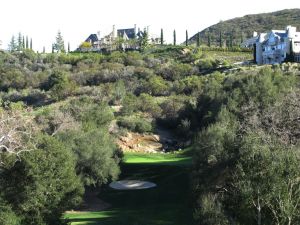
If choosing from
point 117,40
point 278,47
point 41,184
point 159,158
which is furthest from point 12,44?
point 41,184

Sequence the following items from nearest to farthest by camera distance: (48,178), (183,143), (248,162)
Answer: (248,162) → (48,178) → (183,143)

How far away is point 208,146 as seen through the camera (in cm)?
3309

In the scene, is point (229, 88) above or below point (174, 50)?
below

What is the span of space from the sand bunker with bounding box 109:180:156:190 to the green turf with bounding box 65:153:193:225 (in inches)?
28.5

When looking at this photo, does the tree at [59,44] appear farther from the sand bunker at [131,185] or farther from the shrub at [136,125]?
the sand bunker at [131,185]

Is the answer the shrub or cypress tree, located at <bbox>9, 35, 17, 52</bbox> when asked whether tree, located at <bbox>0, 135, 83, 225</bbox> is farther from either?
cypress tree, located at <bbox>9, 35, 17, 52</bbox>

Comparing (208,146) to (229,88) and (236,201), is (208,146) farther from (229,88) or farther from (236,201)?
(229,88)

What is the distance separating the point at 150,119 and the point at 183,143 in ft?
31.5

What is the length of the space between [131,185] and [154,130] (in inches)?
1230

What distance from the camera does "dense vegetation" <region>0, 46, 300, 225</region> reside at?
18.5 metres

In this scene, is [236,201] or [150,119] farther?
[150,119]

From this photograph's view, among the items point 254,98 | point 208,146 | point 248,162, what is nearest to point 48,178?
point 208,146

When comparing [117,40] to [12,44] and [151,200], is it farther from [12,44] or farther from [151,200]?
[151,200]

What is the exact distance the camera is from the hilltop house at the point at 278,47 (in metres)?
89.2
